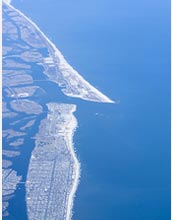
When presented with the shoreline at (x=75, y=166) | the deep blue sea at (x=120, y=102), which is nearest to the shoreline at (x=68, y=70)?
the deep blue sea at (x=120, y=102)

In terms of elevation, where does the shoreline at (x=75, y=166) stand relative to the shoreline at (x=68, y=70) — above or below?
below

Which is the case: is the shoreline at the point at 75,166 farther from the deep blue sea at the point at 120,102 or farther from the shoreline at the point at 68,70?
the shoreline at the point at 68,70

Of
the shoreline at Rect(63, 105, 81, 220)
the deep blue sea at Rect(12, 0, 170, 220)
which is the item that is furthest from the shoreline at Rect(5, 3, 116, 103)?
the shoreline at Rect(63, 105, 81, 220)

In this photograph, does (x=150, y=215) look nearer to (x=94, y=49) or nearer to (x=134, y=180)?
(x=134, y=180)

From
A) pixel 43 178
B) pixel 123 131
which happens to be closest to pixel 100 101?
pixel 123 131

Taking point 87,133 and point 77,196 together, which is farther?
point 87,133

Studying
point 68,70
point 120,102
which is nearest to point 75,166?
point 120,102

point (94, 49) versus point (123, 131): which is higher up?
point (94, 49)

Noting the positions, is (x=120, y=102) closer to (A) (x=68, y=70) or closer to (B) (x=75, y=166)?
(A) (x=68, y=70)
